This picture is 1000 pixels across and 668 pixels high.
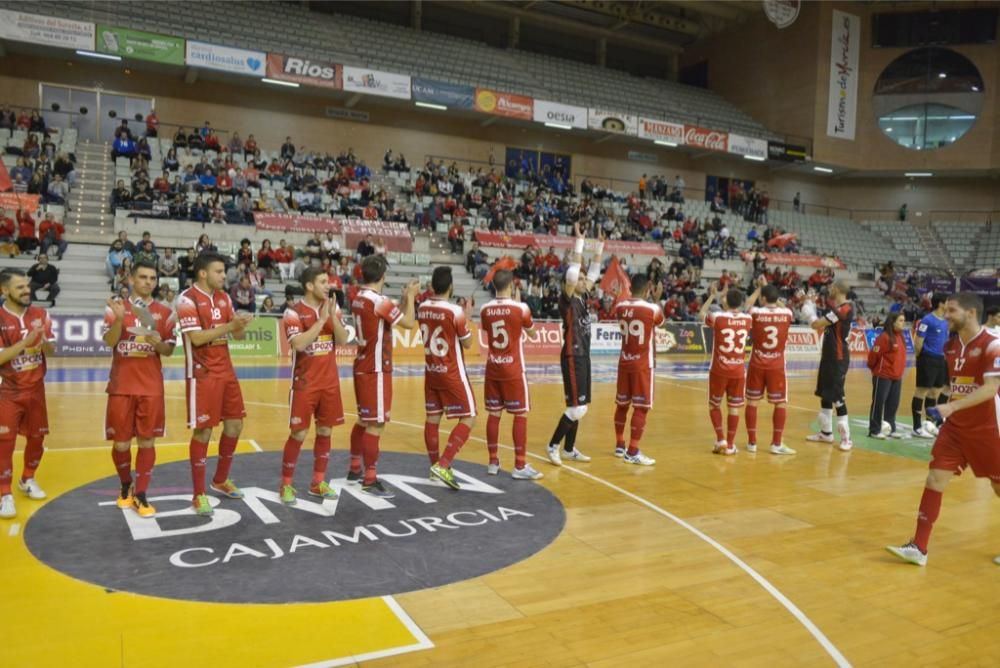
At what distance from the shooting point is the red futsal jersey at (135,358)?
5.89 m

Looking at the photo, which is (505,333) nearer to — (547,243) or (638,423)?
(638,423)

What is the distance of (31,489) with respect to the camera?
21.1 feet

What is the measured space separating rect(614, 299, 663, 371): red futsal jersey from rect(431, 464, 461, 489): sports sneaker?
255 cm

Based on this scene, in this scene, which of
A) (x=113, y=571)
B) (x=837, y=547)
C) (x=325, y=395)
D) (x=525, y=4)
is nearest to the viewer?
(x=113, y=571)

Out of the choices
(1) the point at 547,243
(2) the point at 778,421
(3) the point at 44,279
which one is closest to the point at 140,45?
(3) the point at 44,279

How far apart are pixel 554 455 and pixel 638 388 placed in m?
1.28

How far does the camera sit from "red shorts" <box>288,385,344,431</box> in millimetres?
6219

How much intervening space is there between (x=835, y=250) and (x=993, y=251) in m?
8.78

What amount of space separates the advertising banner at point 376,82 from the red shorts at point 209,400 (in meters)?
23.7

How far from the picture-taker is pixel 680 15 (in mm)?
40906

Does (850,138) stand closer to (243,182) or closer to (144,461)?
(243,182)

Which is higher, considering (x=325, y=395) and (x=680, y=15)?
(x=680, y=15)

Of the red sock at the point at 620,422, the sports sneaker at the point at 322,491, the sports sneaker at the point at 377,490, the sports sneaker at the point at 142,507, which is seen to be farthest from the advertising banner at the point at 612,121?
the sports sneaker at the point at 142,507

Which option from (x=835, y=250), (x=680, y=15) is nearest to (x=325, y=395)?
(x=835, y=250)
